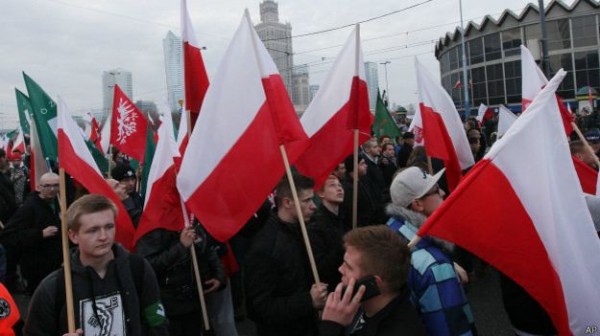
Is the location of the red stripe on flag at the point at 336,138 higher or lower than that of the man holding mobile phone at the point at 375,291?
higher

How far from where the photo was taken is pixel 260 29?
93.8 feet

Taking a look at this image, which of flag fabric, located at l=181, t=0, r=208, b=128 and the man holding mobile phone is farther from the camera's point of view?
flag fabric, located at l=181, t=0, r=208, b=128

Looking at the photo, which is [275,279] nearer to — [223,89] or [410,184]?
[410,184]

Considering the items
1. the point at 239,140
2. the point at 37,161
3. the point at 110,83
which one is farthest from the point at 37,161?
the point at 110,83

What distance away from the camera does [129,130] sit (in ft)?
24.6

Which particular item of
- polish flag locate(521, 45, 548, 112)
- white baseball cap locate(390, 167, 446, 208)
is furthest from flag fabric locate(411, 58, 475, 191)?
white baseball cap locate(390, 167, 446, 208)

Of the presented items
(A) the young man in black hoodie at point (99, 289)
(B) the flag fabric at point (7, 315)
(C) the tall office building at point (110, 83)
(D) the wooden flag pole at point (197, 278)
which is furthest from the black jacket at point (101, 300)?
(C) the tall office building at point (110, 83)

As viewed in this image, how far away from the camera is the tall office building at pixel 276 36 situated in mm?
26577

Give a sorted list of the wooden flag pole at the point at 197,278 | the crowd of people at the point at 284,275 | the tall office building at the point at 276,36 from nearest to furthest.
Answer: the crowd of people at the point at 284,275 → the wooden flag pole at the point at 197,278 → the tall office building at the point at 276,36

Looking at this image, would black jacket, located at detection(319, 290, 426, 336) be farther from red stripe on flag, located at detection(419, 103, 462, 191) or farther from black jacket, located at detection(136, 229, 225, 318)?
red stripe on flag, located at detection(419, 103, 462, 191)

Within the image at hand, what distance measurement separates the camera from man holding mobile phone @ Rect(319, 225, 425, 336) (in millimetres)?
2027

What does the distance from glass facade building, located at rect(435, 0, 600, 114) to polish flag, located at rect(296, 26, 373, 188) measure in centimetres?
3907

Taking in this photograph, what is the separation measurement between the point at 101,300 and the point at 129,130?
17.2ft

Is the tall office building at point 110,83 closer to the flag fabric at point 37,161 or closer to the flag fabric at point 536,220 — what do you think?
the flag fabric at point 37,161
